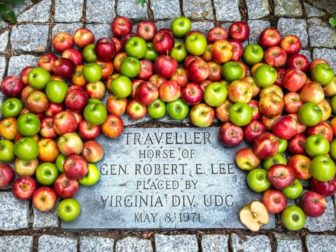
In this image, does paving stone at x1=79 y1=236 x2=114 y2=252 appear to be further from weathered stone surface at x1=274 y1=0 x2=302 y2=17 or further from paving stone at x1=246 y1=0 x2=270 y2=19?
weathered stone surface at x1=274 y1=0 x2=302 y2=17

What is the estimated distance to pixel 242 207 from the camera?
136 inches

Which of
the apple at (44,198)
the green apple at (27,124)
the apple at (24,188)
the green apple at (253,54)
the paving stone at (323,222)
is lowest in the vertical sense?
the paving stone at (323,222)

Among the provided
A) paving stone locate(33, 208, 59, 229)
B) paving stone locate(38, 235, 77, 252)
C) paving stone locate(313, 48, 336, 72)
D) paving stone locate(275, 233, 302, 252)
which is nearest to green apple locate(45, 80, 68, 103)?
paving stone locate(33, 208, 59, 229)

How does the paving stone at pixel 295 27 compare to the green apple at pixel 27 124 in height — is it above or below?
above

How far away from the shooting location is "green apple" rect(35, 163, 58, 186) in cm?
339

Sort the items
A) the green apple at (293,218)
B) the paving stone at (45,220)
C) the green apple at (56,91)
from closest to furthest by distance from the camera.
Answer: the green apple at (293,218), the paving stone at (45,220), the green apple at (56,91)

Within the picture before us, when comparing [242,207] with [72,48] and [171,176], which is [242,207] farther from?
[72,48]

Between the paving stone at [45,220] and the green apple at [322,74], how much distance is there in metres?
2.33

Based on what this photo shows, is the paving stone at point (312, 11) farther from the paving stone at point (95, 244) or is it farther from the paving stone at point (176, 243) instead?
the paving stone at point (95, 244)

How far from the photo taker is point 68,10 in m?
4.25

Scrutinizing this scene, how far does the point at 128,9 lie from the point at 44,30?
2.58 ft

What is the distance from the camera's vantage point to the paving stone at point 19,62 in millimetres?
3959

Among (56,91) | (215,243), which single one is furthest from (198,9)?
(215,243)

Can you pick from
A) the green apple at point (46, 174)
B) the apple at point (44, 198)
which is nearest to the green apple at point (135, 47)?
the green apple at point (46, 174)
